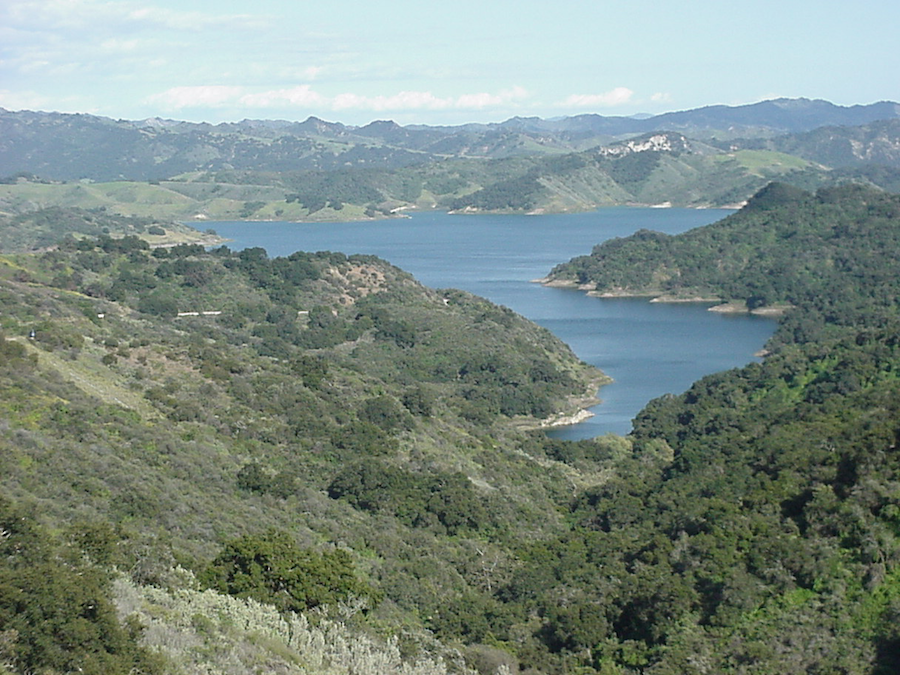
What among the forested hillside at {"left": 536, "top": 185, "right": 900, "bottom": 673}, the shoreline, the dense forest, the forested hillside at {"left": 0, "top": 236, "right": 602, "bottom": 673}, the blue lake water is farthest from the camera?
the shoreline

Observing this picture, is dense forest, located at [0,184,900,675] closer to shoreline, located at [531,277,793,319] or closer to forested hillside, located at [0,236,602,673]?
forested hillside, located at [0,236,602,673]

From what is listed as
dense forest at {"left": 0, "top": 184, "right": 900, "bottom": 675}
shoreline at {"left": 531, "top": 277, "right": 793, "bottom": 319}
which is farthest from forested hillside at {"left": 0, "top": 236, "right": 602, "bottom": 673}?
shoreline at {"left": 531, "top": 277, "right": 793, "bottom": 319}

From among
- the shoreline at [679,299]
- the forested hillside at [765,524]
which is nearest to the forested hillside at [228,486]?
the forested hillside at [765,524]

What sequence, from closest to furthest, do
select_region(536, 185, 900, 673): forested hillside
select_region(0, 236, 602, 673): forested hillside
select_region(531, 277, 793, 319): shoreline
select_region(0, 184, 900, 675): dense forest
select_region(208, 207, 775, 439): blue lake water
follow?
1. select_region(0, 236, 602, 673): forested hillside
2. select_region(0, 184, 900, 675): dense forest
3. select_region(536, 185, 900, 673): forested hillside
4. select_region(208, 207, 775, 439): blue lake water
5. select_region(531, 277, 793, 319): shoreline

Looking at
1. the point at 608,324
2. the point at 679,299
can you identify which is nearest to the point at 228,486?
the point at 608,324

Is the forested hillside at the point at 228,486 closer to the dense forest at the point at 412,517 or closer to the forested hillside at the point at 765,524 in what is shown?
the dense forest at the point at 412,517

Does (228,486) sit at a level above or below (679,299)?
above

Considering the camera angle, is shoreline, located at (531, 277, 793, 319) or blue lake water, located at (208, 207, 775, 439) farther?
shoreline, located at (531, 277, 793, 319)

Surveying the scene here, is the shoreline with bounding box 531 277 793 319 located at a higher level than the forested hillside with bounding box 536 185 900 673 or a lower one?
lower

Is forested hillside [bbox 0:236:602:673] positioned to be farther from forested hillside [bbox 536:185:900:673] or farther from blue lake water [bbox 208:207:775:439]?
blue lake water [bbox 208:207:775:439]

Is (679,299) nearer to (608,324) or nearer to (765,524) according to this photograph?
(608,324)
